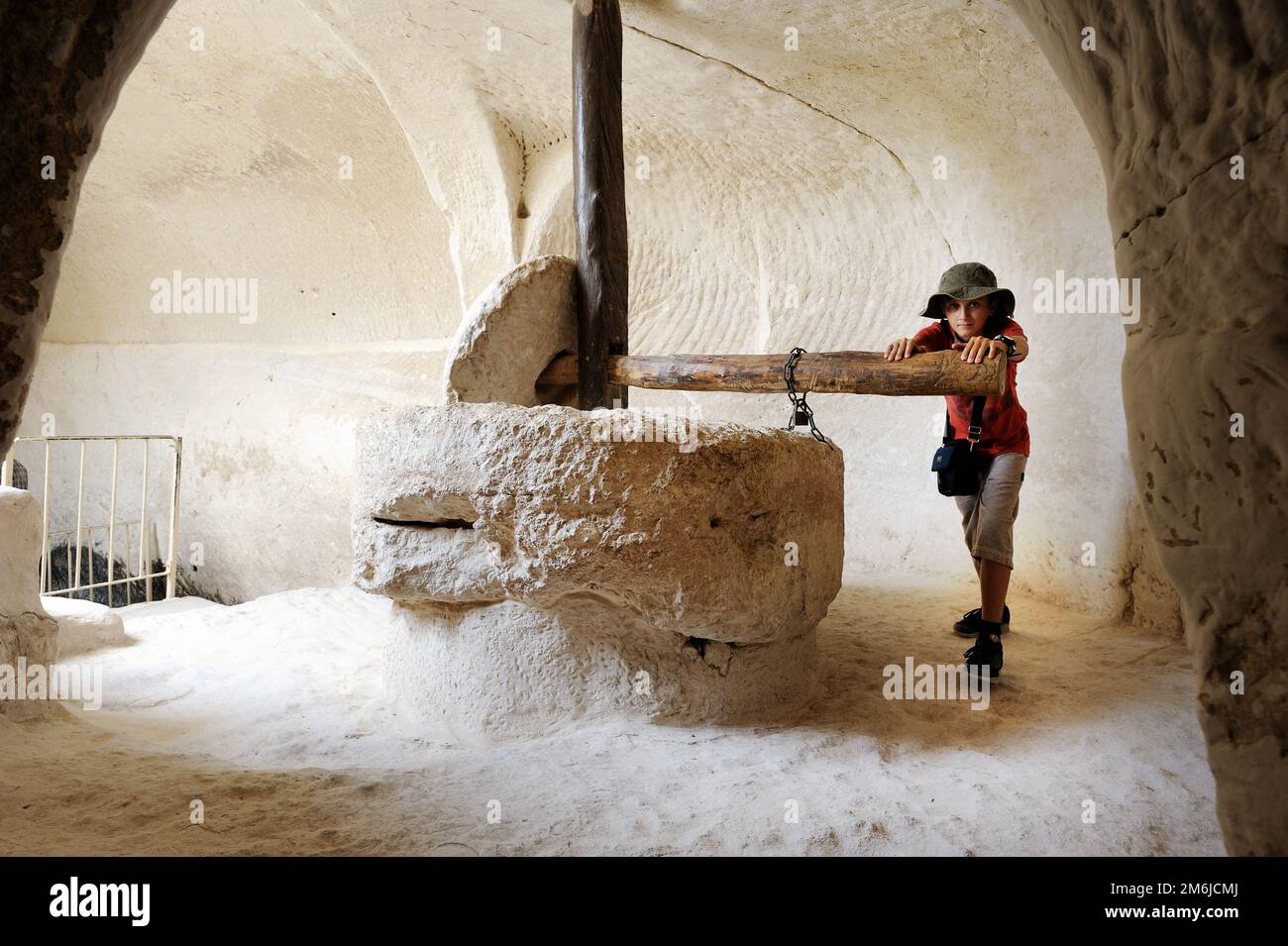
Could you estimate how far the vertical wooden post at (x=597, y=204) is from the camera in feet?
12.9

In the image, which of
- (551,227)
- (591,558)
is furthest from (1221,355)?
(551,227)

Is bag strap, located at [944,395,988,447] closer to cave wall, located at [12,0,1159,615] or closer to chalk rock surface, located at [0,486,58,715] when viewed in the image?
cave wall, located at [12,0,1159,615]

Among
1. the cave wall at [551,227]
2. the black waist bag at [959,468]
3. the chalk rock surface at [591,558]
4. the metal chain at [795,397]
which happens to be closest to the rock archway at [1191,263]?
the chalk rock surface at [591,558]

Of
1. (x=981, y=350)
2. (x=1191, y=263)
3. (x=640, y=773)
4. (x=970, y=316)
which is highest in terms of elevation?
(x=970, y=316)

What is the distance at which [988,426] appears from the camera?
10.9ft

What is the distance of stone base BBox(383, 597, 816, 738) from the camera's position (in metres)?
2.77

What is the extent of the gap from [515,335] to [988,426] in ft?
6.24

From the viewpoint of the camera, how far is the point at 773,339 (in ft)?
20.3

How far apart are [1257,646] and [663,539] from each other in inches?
60.8

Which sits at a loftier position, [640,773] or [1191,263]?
[1191,263]

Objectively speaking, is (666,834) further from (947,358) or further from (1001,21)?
(1001,21)

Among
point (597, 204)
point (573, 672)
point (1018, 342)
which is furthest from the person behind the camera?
point (597, 204)

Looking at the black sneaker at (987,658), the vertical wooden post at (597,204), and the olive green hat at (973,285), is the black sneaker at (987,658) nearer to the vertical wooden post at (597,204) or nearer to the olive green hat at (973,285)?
the olive green hat at (973,285)

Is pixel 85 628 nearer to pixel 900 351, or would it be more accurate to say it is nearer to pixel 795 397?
pixel 795 397
